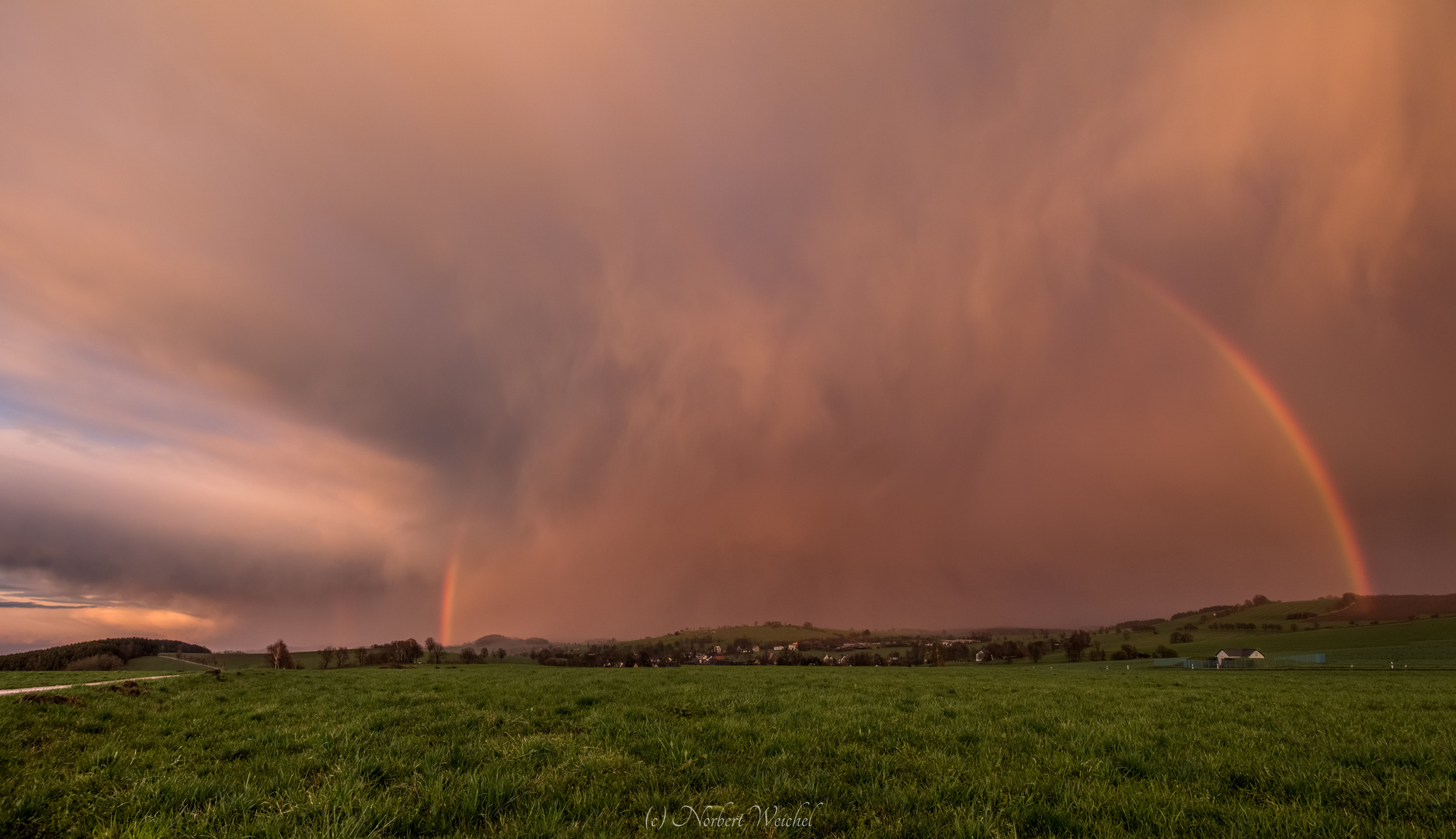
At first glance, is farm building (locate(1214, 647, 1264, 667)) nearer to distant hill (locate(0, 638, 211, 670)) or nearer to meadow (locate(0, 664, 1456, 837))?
meadow (locate(0, 664, 1456, 837))

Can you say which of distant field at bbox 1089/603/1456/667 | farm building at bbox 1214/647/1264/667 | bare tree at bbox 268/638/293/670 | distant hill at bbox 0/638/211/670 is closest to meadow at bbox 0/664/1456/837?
bare tree at bbox 268/638/293/670

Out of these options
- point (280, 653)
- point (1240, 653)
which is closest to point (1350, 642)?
point (1240, 653)

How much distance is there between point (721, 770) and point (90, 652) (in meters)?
192

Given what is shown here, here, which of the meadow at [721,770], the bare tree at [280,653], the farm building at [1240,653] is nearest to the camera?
the meadow at [721,770]

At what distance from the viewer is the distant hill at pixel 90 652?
94688 mm

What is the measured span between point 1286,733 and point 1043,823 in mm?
9489

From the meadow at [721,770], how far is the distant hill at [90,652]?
123m

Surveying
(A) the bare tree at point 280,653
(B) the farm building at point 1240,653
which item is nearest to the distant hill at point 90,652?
(A) the bare tree at point 280,653

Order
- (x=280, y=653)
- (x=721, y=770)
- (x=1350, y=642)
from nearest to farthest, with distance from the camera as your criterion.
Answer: (x=721, y=770)
(x=280, y=653)
(x=1350, y=642)

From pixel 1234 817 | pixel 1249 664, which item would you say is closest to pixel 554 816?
→ pixel 1234 817

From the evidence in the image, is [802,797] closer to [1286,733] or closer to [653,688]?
[1286,733]

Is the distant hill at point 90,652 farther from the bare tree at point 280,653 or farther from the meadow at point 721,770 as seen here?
the meadow at point 721,770

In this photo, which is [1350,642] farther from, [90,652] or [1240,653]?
[90,652]

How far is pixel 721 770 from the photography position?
8.70 metres
